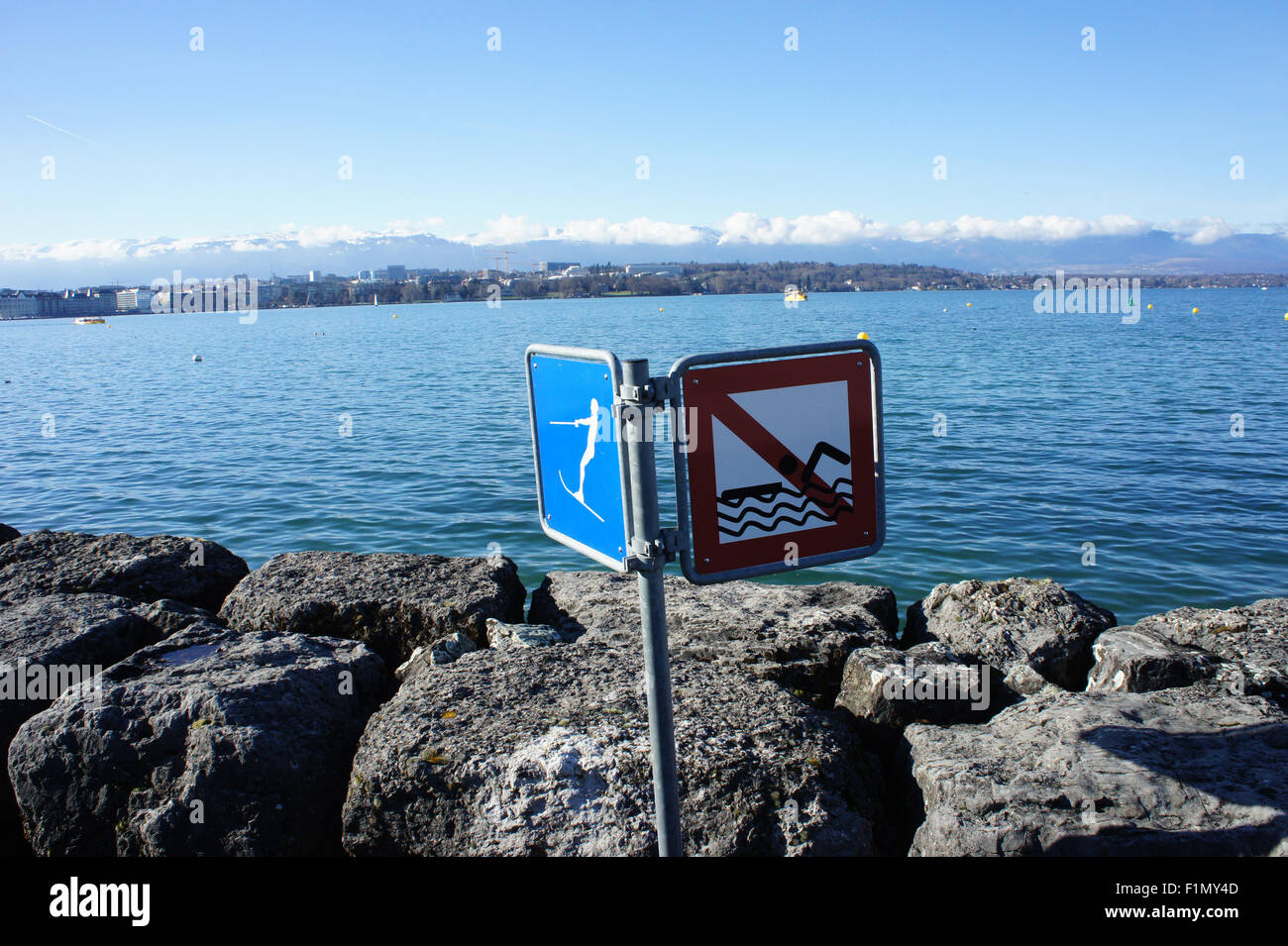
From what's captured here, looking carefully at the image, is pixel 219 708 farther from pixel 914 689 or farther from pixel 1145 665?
pixel 1145 665

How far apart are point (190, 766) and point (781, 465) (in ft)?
11.2

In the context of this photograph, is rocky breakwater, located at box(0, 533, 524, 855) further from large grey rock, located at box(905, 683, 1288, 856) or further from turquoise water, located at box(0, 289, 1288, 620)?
turquoise water, located at box(0, 289, 1288, 620)

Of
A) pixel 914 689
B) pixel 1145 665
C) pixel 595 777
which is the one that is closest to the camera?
pixel 595 777

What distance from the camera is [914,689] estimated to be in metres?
5.08

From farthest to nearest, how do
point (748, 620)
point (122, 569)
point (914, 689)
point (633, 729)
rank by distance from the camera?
point (122, 569), point (748, 620), point (914, 689), point (633, 729)

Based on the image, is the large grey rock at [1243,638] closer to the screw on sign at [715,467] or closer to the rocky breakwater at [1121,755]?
the rocky breakwater at [1121,755]

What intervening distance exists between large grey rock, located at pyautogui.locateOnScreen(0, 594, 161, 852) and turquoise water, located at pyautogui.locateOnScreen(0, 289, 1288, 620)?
672cm

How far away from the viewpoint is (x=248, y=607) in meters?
6.77

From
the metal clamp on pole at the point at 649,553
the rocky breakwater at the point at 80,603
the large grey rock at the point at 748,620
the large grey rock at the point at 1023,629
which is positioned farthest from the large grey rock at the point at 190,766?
the large grey rock at the point at 1023,629

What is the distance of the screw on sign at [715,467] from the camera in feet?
8.55

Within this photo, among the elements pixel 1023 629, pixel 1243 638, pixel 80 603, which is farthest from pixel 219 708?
pixel 1243 638

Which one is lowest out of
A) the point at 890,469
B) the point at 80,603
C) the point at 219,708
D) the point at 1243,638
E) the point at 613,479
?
the point at 890,469

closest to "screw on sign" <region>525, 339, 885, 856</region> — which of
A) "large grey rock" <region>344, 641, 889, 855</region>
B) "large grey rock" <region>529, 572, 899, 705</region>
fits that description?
"large grey rock" <region>344, 641, 889, 855</region>
